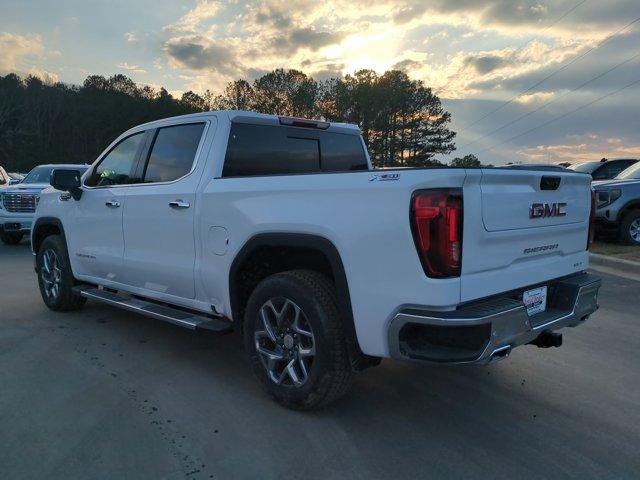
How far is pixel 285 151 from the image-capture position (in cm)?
459

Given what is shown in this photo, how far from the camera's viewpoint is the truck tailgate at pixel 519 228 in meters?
2.84

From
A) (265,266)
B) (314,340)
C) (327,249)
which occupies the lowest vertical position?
(314,340)

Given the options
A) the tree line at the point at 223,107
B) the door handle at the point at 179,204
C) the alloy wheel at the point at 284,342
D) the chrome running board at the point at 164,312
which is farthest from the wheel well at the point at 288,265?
the tree line at the point at 223,107

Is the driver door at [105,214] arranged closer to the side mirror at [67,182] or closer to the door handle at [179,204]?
the side mirror at [67,182]

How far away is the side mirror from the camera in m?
5.38

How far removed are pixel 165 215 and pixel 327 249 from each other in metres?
1.76

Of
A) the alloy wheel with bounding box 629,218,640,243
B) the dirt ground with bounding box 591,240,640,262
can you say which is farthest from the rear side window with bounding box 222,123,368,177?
the alloy wheel with bounding box 629,218,640,243

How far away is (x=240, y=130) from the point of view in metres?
4.27

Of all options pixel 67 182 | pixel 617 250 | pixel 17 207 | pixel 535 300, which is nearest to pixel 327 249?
pixel 535 300

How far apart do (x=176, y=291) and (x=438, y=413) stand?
2.21 metres

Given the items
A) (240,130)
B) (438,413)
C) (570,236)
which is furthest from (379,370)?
(240,130)

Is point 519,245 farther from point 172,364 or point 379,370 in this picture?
point 172,364

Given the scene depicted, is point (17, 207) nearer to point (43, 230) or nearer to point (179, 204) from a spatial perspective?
point (43, 230)

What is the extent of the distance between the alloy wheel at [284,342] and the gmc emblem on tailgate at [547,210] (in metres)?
1.51
